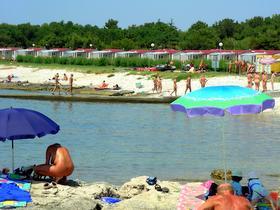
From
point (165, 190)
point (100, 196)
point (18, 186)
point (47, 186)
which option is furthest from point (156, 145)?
point (18, 186)

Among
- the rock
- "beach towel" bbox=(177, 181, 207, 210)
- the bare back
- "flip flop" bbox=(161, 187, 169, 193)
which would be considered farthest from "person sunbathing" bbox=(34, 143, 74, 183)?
"beach towel" bbox=(177, 181, 207, 210)

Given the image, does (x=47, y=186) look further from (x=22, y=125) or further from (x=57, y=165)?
(x=22, y=125)

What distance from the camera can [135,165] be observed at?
16.7 meters

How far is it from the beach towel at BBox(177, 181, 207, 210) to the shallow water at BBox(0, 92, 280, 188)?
1.11m

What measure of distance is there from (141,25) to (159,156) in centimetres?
10048

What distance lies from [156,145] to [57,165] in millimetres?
9387

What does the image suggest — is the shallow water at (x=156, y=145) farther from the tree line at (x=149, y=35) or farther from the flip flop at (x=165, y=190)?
the tree line at (x=149, y=35)

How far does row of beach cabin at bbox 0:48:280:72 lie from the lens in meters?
57.5

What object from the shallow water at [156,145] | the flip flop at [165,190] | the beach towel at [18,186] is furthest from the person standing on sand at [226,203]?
the shallow water at [156,145]

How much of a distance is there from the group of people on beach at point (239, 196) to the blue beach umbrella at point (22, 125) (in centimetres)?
330

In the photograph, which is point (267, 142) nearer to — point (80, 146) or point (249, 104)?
point (80, 146)

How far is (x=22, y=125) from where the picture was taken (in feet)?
37.9

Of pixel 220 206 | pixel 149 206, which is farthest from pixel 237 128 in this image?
pixel 220 206

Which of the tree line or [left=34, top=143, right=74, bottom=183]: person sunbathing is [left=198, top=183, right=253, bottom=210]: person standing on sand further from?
the tree line
